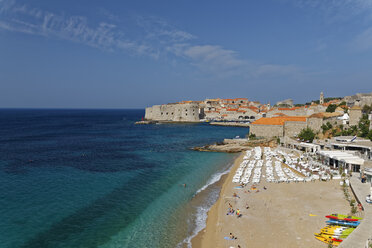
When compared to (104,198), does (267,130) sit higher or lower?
higher

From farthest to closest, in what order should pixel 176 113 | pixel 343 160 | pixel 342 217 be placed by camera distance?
pixel 176 113
pixel 343 160
pixel 342 217

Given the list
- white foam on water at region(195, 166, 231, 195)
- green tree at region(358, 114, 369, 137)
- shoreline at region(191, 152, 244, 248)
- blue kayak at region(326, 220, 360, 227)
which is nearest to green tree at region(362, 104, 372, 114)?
green tree at region(358, 114, 369, 137)

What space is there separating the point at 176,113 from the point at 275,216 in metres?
66.7

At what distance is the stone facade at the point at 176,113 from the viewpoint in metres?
75.7

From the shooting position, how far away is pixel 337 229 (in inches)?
360

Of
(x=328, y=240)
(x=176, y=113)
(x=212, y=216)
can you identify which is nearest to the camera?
(x=328, y=240)

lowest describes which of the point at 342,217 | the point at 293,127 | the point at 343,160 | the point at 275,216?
the point at 275,216

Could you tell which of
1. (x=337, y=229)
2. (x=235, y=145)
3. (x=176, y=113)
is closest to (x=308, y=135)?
(x=235, y=145)

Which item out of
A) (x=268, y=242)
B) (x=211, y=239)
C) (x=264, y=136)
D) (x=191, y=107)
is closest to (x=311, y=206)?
(x=268, y=242)

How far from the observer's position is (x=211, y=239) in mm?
9930

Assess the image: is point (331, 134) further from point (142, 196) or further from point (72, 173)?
point (72, 173)

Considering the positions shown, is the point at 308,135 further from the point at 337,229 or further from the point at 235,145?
the point at 337,229

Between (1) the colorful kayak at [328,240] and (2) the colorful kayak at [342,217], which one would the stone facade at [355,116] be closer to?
(2) the colorful kayak at [342,217]

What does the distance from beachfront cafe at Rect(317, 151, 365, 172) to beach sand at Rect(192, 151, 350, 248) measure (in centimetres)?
202
